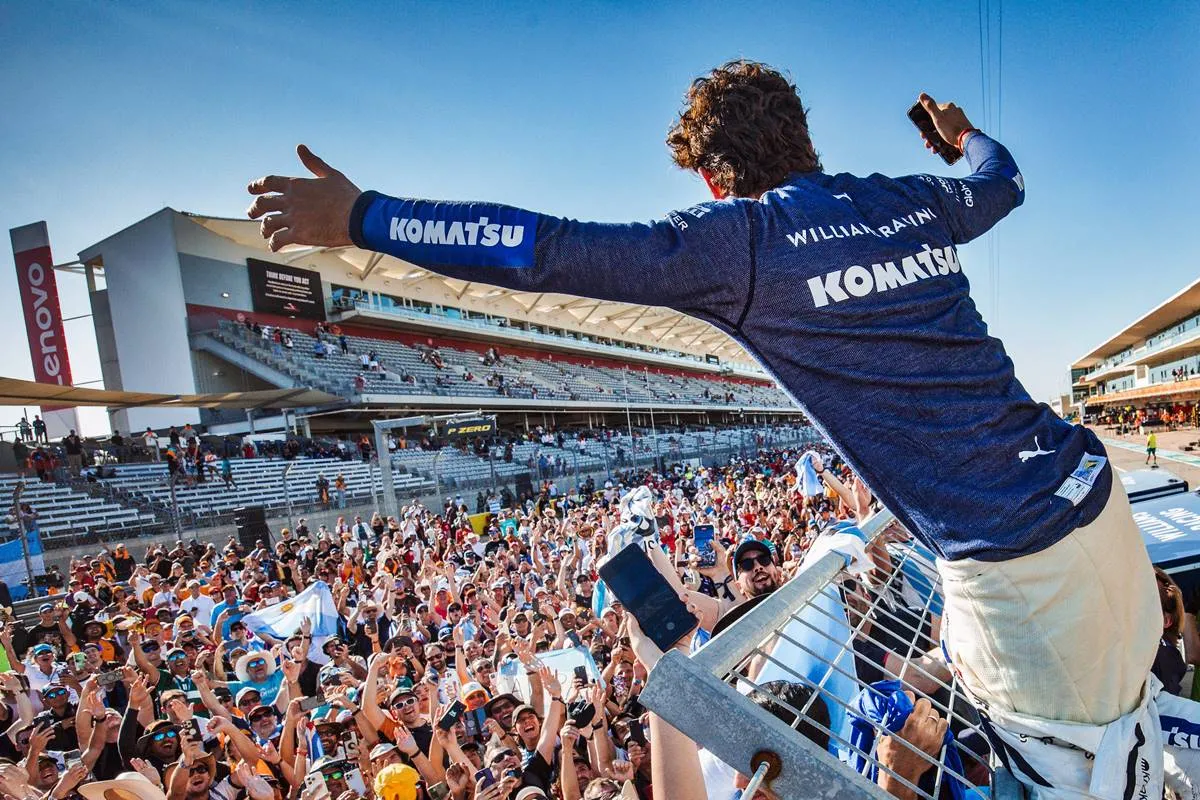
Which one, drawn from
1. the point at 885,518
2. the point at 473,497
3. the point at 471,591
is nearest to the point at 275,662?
the point at 471,591

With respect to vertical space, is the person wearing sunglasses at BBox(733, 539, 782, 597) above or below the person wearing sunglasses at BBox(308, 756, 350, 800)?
above

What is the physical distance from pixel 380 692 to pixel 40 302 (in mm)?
31278

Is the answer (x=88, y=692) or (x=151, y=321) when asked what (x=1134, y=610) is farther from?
(x=151, y=321)

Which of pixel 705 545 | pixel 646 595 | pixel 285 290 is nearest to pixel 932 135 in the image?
pixel 646 595

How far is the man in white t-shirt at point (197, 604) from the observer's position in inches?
332

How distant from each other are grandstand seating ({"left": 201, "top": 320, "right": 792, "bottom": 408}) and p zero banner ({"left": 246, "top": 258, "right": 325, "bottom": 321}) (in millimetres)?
1473

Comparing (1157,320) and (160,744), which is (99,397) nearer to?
(160,744)

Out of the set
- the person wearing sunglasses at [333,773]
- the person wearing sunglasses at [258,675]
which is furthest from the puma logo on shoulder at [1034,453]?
the person wearing sunglasses at [258,675]

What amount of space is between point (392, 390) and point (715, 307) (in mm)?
34301

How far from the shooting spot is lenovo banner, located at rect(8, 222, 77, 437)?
88.8ft

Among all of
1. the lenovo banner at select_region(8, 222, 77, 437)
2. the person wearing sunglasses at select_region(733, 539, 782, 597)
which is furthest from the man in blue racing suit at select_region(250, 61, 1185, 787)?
the lenovo banner at select_region(8, 222, 77, 437)

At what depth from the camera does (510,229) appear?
1.08 m

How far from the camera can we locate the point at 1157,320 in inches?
2082

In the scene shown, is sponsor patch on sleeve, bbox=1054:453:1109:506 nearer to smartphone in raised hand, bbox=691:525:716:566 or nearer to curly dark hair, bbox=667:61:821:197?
curly dark hair, bbox=667:61:821:197
